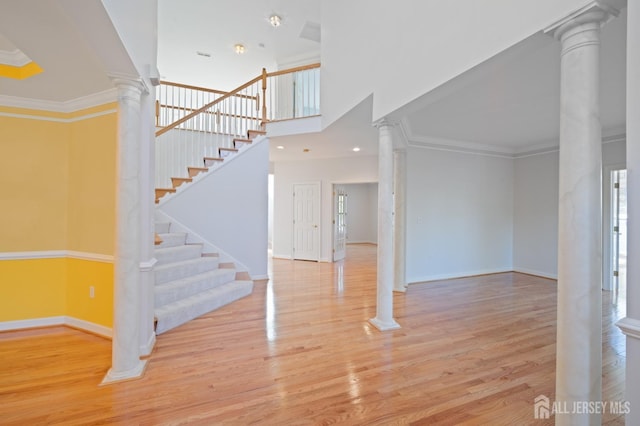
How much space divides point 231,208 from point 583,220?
5.11 meters

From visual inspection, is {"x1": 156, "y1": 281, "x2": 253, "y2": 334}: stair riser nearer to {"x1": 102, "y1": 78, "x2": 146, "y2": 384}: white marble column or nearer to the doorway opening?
{"x1": 102, "y1": 78, "x2": 146, "y2": 384}: white marble column

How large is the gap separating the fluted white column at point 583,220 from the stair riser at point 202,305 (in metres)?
3.49

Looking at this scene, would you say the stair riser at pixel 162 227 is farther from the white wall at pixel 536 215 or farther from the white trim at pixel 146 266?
the white wall at pixel 536 215

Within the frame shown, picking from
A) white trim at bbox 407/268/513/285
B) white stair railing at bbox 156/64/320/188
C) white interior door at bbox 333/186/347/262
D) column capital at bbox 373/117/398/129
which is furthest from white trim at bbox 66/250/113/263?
white interior door at bbox 333/186/347/262

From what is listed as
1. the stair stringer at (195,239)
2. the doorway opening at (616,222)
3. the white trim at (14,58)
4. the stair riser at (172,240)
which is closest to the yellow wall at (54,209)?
the white trim at (14,58)

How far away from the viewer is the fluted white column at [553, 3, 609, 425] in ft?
4.94

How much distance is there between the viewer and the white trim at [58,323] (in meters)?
3.29

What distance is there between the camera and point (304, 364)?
271cm

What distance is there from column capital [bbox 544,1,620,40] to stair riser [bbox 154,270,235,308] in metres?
4.20

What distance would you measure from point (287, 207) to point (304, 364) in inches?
230

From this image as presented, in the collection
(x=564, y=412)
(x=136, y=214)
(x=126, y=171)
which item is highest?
(x=126, y=171)

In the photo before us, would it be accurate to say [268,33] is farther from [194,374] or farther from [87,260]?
[194,374]

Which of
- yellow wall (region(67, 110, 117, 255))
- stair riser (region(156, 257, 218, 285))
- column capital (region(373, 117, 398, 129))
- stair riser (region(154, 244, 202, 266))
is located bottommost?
stair riser (region(156, 257, 218, 285))

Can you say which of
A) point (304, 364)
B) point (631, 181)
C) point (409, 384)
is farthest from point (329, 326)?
point (631, 181)
